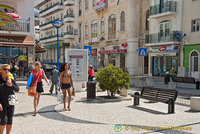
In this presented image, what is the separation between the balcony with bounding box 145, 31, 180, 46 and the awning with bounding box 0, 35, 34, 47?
47.9ft

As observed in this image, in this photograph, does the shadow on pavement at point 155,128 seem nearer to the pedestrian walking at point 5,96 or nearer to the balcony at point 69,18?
the pedestrian walking at point 5,96

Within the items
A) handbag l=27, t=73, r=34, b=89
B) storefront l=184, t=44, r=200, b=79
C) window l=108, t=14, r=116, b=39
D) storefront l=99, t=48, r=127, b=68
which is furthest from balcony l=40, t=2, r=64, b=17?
handbag l=27, t=73, r=34, b=89

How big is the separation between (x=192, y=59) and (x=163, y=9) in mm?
6995

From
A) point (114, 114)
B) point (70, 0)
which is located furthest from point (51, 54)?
point (114, 114)

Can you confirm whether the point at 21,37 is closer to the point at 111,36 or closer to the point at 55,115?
the point at 55,115

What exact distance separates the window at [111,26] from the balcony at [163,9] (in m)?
8.12

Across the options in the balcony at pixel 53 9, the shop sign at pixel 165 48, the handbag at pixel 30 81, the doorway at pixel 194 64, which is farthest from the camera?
the balcony at pixel 53 9

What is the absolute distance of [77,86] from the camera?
14945 mm

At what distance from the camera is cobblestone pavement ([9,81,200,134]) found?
6488mm

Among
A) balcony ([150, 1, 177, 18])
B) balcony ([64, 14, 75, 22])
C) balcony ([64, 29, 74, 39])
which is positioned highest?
balcony ([64, 14, 75, 22])

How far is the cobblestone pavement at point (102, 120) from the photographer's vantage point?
6.49m

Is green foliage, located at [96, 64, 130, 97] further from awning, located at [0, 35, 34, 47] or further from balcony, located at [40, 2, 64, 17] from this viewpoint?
balcony, located at [40, 2, 64, 17]

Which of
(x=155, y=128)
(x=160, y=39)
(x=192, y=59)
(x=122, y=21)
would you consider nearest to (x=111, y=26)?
(x=122, y=21)

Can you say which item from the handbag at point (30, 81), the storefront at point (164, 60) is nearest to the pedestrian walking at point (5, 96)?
the handbag at point (30, 81)
